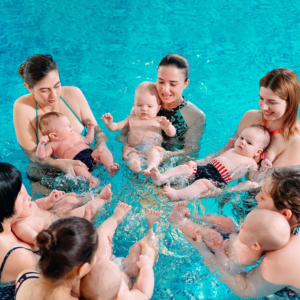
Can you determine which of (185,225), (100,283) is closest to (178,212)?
(185,225)

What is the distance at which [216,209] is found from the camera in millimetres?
3697

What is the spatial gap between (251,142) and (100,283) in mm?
2300

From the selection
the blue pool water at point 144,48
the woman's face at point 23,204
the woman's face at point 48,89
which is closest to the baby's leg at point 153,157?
the blue pool water at point 144,48

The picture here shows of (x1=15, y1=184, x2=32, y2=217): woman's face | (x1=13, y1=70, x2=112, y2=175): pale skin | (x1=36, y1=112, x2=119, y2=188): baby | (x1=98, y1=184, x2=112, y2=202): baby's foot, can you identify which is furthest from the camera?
(x1=36, y1=112, x2=119, y2=188): baby

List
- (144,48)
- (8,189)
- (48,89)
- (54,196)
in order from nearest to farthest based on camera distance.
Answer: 1. (8,189)
2. (54,196)
3. (48,89)
4. (144,48)

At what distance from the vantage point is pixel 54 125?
3688mm

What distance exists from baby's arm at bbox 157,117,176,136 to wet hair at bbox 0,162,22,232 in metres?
1.90

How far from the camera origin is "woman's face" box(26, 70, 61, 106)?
3.42 m

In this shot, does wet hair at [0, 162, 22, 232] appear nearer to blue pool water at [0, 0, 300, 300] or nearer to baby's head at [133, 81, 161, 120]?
blue pool water at [0, 0, 300, 300]

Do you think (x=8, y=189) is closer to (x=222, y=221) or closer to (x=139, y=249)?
(x=139, y=249)

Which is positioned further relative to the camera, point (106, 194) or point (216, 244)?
→ point (106, 194)

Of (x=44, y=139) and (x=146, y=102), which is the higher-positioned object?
(x=146, y=102)

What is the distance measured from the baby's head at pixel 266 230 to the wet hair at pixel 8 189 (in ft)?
5.80

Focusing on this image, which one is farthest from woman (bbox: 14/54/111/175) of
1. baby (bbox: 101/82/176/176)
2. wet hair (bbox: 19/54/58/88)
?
baby (bbox: 101/82/176/176)
